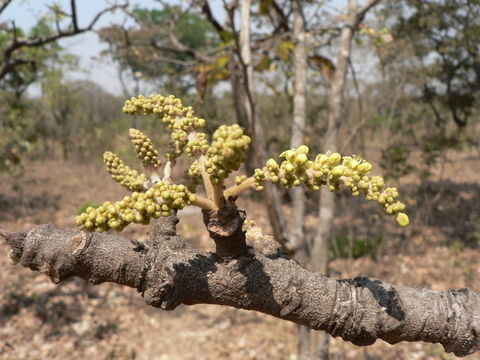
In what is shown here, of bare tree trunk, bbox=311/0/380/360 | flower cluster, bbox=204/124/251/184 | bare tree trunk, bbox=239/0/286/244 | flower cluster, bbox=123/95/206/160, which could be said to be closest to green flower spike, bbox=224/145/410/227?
flower cluster, bbox=204/124/251/184

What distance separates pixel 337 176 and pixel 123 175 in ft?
2.22

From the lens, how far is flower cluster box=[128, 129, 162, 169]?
1.12 metres

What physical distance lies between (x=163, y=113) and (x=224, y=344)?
5.31 meters

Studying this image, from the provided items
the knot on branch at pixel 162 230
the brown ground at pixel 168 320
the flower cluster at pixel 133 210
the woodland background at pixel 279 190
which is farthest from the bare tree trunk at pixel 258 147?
the brown ground at pixel 168 320

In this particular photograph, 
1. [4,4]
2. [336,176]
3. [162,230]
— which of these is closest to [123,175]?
[162,230]

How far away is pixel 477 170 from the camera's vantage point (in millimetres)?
15961

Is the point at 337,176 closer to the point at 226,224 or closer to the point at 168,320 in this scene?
the point at 226,224

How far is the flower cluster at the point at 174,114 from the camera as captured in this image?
42.5 inches

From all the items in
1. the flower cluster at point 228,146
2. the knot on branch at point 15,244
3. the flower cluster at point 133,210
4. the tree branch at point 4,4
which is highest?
the tree branch at point 4,4

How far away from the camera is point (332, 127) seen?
3.80 m

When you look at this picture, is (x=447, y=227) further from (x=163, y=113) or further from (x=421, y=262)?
(x=163, y=113)

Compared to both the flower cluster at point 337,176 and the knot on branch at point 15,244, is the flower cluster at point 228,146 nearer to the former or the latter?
the flower cluster at point 337,176

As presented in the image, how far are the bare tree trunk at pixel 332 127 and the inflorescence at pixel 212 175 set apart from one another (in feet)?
9.04

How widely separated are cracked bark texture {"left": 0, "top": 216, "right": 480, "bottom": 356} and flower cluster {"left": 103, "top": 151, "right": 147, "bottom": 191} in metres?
0.22
